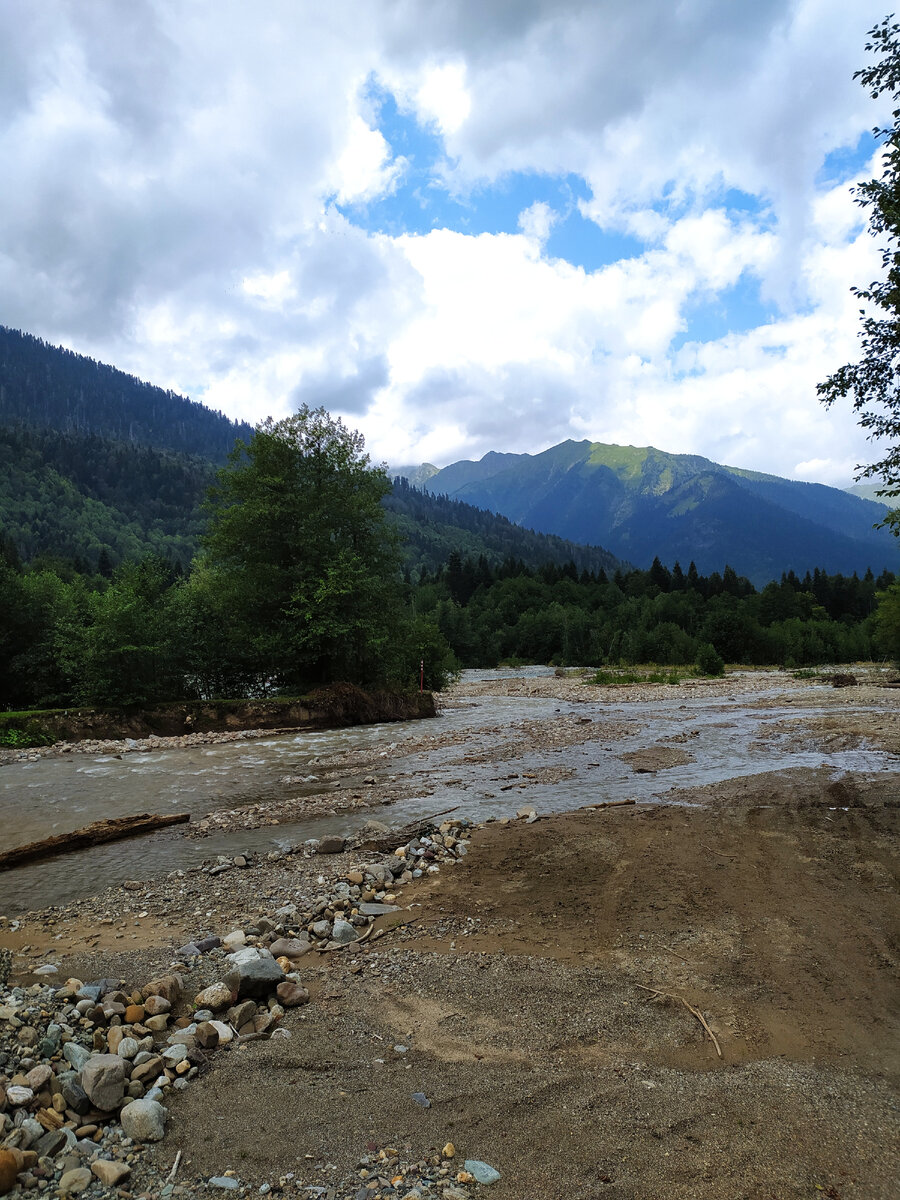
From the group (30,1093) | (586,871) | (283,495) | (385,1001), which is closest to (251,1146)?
(30,1093)

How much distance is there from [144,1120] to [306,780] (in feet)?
45.0

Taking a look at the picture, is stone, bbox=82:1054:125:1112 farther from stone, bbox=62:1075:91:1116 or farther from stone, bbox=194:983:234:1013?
stone, bbox=194:983:234:1013

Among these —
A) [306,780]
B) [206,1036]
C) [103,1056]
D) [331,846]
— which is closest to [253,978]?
[206,1036]

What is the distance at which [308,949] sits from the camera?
7023 mm

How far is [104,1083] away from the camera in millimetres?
4312

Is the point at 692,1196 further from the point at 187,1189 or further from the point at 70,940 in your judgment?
the point at 70,940

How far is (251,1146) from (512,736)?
22.1 meters

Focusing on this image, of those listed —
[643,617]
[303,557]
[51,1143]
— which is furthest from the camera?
[643,617]

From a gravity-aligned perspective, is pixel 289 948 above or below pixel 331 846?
above

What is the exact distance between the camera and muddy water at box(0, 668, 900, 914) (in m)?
11.0

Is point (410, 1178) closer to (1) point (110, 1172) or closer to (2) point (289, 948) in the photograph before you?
(1) point (110, 1172)

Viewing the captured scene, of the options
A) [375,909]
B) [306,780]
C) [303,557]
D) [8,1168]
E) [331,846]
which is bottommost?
[306,780]

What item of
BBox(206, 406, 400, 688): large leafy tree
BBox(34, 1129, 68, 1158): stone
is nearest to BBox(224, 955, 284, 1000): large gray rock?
BBox(34, 1129, 68, 1158): stone

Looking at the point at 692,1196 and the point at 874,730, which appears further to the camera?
the point at 874,730
